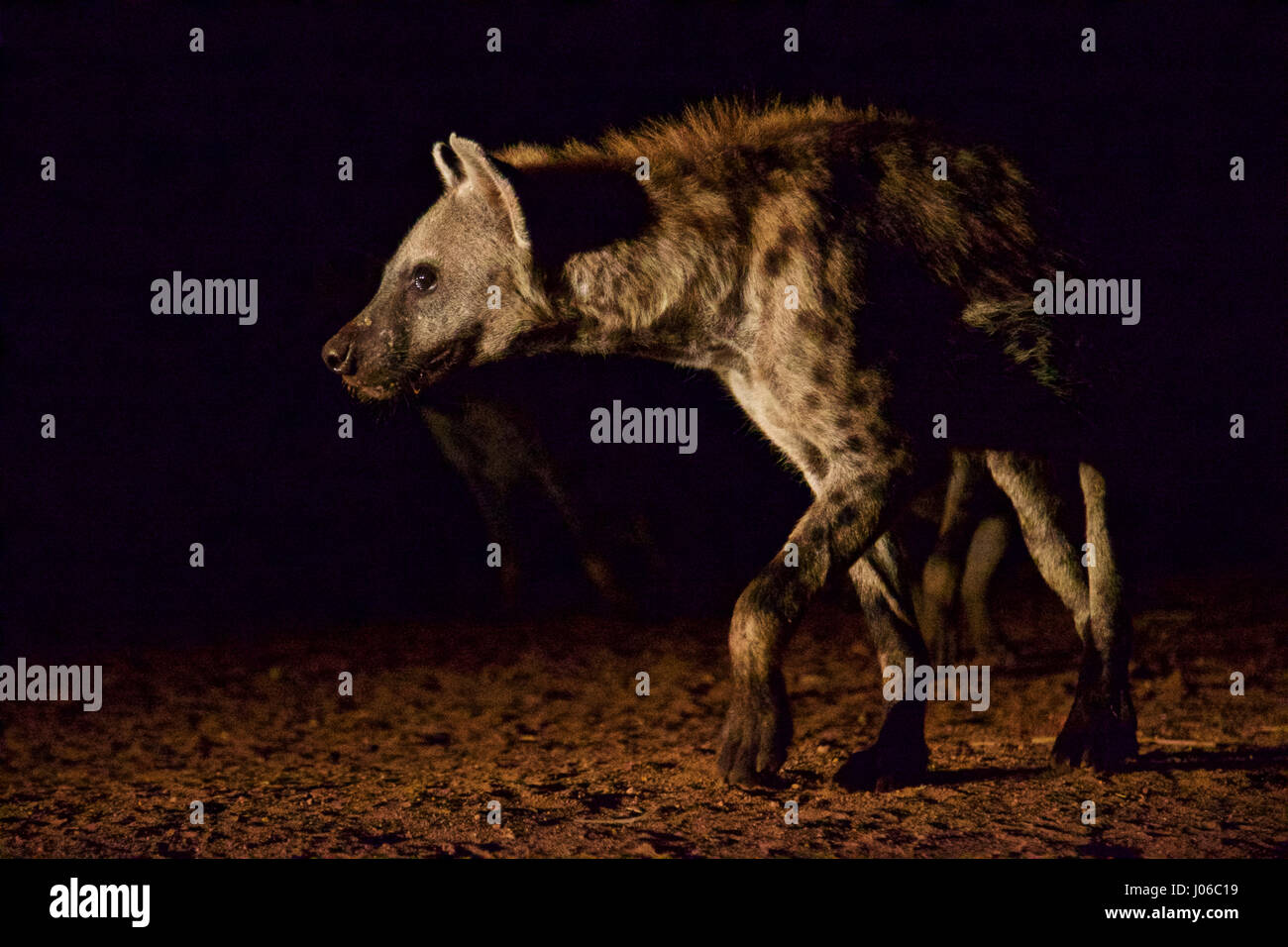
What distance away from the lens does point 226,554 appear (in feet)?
36.2

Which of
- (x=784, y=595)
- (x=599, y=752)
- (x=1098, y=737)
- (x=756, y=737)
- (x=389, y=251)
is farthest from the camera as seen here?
(x=389, y=251)

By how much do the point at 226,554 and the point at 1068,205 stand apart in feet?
24.0

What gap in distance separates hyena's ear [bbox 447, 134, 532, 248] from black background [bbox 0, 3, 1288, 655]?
1.46m

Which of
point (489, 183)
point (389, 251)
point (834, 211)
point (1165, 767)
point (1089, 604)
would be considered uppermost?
point (389, 251)

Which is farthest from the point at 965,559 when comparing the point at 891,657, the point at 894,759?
the point at 894,759

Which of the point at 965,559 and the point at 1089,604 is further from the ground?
the point at 965,559

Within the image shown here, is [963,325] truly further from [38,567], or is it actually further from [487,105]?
[38,567]

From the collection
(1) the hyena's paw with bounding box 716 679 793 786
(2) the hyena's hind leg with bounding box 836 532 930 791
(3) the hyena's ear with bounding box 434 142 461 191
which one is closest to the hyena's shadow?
(2) the hyena's hind leg with bounding box 836 532 930 791

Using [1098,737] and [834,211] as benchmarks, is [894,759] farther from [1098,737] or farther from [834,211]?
[834,211]

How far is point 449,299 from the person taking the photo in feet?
15.8

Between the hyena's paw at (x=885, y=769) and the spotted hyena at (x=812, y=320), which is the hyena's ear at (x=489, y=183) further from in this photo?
the hyena's paw at (x=885, y=769)

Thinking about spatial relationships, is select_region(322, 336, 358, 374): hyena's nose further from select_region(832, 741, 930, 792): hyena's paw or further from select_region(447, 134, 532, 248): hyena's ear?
select_region(832, 741, 930, 792): hyena's paw

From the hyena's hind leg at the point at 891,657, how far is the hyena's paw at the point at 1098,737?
1.45 ft

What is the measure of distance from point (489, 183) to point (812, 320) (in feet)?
3.53
